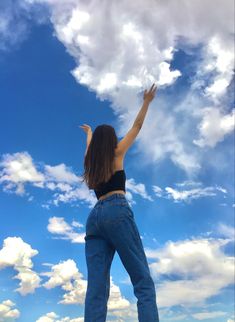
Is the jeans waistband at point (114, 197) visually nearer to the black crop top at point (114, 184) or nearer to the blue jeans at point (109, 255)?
the blue jeans at point (109, 255)

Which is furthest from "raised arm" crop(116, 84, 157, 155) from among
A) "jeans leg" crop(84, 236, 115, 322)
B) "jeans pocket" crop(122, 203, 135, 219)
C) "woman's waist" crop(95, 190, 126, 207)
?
"jeans leg" crop(84, 236, 115, 322)

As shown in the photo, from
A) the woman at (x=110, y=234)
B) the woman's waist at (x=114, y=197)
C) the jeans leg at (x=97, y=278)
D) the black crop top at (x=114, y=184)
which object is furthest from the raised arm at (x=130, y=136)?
the jeans leg at (x=97, y=278)

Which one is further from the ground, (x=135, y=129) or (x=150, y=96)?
(x=150, y=96)

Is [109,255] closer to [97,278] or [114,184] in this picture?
[97,278]

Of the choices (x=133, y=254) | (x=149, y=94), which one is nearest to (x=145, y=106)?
(x=149, y=94)

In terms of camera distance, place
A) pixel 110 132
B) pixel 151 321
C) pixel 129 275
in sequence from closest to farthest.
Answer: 1. pixel 151 321
2. pixel 129 275
3. pixel 110 132

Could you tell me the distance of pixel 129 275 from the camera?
691 centimetres

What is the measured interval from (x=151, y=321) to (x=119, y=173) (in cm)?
214

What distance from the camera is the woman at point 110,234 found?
22.3 ft

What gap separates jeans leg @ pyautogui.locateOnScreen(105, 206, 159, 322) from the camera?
265 inches

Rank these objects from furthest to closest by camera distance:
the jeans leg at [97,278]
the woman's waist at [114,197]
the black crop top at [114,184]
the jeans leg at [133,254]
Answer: the black crop top at [114,184]
the woman's waist at [114,197]
the jeans leg at [97,278]
the jeans leg at [133,254]

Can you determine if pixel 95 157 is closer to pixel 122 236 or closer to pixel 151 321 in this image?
pixel 122 236

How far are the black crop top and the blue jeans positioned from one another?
0.14m

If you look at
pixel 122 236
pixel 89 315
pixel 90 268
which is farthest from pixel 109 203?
pixel 89 315
